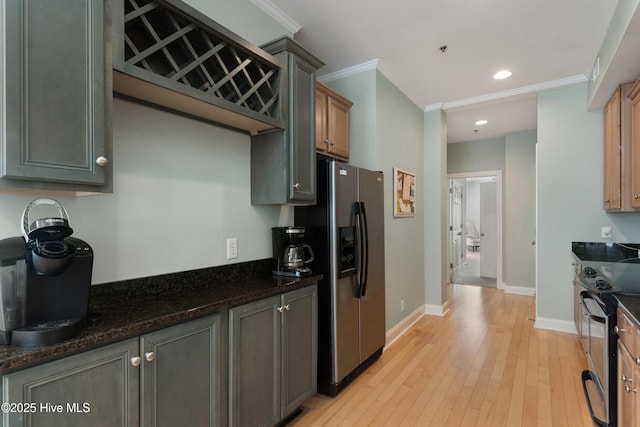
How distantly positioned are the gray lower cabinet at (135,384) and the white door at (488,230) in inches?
256

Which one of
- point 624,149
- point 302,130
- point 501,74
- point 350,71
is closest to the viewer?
point 302,130

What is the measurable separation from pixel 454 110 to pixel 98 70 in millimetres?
4286

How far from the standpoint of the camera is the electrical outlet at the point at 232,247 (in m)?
2.11

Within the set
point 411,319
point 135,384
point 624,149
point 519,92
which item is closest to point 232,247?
point 135,384

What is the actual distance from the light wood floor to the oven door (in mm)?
93

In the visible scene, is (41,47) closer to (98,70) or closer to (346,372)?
(98,70)

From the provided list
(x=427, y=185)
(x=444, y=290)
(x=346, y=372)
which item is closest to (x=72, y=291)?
(x=346, y=372)

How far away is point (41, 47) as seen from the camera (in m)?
1.09

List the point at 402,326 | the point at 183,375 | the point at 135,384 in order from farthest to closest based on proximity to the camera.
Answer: the point at 402,326 < the point at 183,375 < the point at 135,384

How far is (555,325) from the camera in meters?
3.74

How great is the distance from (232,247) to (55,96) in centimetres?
124

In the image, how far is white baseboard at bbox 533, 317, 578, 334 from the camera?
12.0 feet

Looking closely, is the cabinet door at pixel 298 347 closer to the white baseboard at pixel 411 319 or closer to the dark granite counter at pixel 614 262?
the white baseboard at pixel 411 319

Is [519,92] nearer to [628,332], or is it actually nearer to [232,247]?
[628,332]
